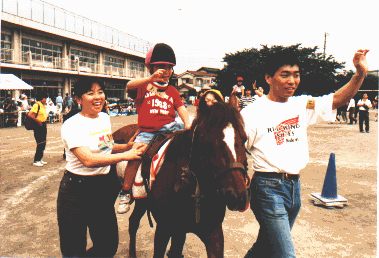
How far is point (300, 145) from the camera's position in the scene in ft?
7.42

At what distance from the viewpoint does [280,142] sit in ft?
7.29

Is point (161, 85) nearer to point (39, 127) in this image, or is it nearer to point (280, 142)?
point (280, 142)

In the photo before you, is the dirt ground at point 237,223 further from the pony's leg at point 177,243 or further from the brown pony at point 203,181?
the brown pony at point 203,181

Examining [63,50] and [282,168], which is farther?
[63,50]

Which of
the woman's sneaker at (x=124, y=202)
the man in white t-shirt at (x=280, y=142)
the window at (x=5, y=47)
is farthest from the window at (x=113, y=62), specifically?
the man in white t-shirt at (x=280, y=142)

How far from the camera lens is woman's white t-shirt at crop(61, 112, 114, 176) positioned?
2.34 m

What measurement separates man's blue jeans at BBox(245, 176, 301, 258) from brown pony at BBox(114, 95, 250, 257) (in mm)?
314

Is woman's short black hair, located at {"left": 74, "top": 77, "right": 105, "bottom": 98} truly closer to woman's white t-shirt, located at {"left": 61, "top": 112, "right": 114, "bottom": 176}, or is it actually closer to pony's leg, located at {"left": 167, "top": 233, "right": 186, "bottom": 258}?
woman's white t-shirt, located at {"left": 61, "top": 112, "right": 114, "bottom": 176}

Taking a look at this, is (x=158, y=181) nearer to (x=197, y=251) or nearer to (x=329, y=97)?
(x=197, y=251)

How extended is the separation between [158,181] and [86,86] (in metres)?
1.09

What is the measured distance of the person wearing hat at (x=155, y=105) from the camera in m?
2.80

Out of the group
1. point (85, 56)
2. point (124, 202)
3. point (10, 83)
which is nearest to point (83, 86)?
point (124, 202)

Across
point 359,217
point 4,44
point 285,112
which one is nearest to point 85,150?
point 285,112

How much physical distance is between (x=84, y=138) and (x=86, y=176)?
0.37m
